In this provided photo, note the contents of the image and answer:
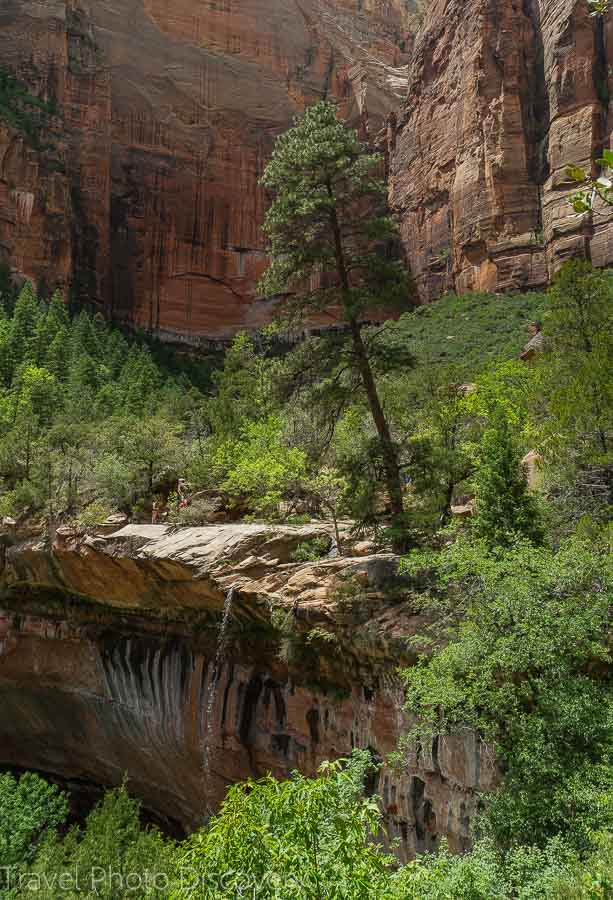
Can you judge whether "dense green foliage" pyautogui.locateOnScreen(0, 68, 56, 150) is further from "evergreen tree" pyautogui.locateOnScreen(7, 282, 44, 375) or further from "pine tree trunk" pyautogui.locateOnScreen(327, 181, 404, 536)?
"pine tree trunk" pyautogui.locateOnScreen(327, 181, 404, 536)

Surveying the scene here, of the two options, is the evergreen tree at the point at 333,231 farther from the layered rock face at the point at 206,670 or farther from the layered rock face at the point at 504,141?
the layered rock face at the point at 504,141

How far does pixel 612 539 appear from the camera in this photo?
8898 mm

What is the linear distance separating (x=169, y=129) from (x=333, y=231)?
213 feet

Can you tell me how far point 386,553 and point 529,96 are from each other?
51116 millimetres

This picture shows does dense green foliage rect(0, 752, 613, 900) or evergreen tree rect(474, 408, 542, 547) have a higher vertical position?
evergreen tree rect(474, 408, 542, 547)

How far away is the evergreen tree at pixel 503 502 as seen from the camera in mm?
10656

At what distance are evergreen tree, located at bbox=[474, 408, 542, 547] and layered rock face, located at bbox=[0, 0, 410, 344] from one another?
5613cm

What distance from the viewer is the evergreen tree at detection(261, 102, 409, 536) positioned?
1199 cm

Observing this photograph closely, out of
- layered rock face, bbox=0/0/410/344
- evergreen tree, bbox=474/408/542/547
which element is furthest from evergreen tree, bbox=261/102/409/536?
layered rock face, bbox=0/0/410/344

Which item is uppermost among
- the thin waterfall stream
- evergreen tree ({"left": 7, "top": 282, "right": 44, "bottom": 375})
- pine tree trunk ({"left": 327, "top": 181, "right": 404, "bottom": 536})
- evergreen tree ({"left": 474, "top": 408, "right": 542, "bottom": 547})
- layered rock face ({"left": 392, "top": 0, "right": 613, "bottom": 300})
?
layered rock face ({"left": 392, "top": 0, "right": 613, "bottom": 300})

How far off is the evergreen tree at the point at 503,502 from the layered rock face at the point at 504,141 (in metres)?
36.3

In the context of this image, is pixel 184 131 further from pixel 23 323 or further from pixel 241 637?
pixel 241 637

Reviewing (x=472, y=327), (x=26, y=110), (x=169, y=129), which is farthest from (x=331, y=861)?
(x=169, y=129)

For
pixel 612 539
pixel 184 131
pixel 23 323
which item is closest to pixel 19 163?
pixel 184 131
